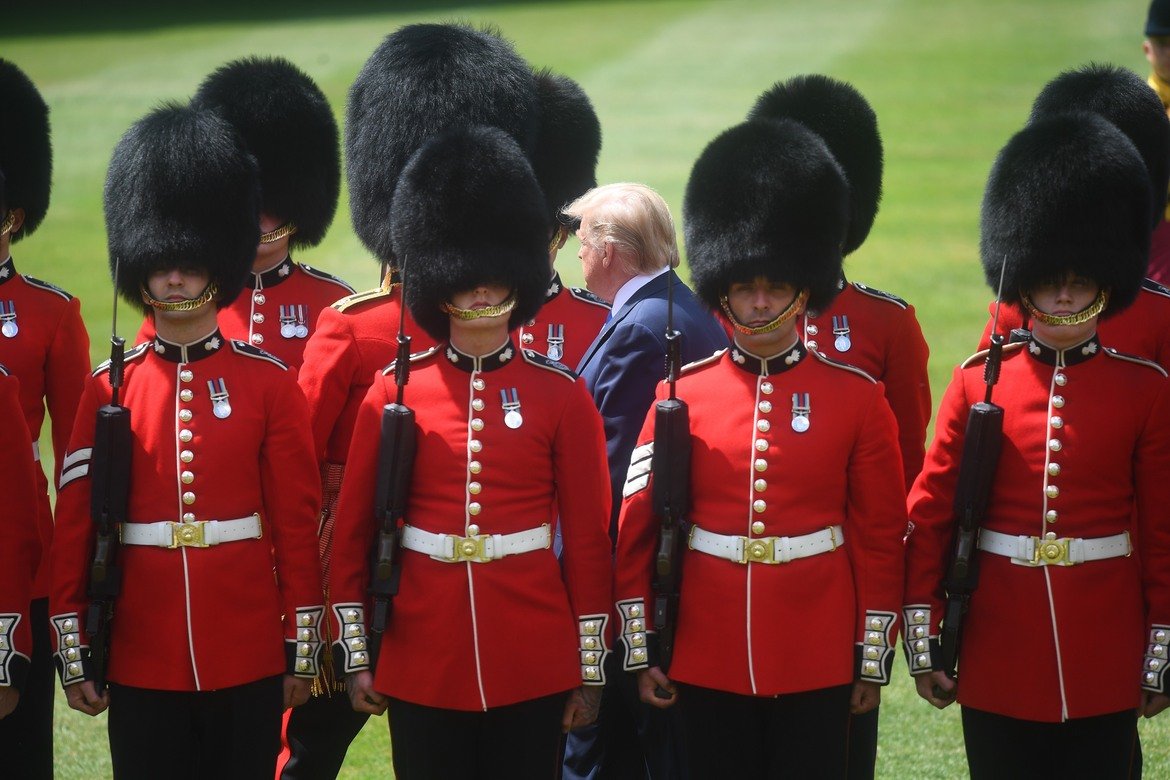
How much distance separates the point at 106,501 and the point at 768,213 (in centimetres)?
157

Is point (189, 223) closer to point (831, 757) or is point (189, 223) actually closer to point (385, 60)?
point (385, 60)

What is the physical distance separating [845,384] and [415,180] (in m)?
1.07

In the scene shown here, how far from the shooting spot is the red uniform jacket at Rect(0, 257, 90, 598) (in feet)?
13.5

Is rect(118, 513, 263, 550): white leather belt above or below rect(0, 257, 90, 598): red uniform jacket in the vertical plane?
below

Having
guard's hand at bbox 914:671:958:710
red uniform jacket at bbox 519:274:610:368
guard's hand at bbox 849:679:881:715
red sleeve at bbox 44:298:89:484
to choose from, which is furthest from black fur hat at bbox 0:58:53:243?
guard's hand at bbox 914:671:958:710

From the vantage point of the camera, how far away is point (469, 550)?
3396 millimetres

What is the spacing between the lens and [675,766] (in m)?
3.85

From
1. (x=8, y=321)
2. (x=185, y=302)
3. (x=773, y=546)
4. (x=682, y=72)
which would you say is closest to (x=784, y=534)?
(x=773, y=546)

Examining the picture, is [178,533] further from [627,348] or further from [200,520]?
[627,348]

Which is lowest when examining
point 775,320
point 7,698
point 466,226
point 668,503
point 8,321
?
point 7,698

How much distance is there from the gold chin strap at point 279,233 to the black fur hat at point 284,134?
2cm

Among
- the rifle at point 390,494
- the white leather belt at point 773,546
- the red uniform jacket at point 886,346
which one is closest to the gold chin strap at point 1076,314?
the white leather belt at point 773,546

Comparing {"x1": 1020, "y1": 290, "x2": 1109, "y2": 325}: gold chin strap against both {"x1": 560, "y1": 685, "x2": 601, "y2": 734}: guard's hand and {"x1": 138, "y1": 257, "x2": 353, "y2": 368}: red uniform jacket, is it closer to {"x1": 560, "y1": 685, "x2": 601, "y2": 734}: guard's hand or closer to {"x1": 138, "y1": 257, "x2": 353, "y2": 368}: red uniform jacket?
{"x1": 560, "y1": 685, "x2": 601, "y2": 734}: guard's hand

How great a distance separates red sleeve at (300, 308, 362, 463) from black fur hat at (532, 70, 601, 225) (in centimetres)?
115
